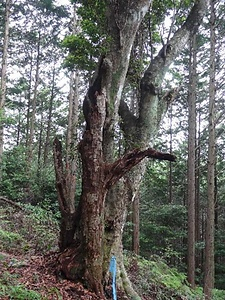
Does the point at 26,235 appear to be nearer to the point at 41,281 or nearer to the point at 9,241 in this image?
the point at 9,241

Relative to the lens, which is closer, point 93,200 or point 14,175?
point 93,200

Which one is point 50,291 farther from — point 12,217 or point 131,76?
point 12,217

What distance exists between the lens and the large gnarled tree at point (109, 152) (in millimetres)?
4488

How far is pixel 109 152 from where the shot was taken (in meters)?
5.41

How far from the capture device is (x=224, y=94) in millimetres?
13375

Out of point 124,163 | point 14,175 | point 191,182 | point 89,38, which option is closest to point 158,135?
point 191,182

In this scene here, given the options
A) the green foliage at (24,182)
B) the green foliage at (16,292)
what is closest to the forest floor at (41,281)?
the green foliage at (16,292)

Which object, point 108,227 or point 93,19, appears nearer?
point 108,227

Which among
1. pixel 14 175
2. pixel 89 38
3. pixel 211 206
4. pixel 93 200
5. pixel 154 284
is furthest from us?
pixel 14 175

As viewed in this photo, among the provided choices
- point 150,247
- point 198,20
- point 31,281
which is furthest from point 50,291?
point 150,247

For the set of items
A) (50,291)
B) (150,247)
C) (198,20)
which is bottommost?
(150,247)

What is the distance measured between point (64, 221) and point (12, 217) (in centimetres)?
474

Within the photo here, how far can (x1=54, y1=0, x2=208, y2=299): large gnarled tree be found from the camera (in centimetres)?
449

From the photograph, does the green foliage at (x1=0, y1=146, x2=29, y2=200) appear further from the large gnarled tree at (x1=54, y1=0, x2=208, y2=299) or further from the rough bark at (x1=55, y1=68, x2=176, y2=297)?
the rough bark at (x1=55, y1=68, x2=176, y2=297)
